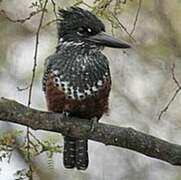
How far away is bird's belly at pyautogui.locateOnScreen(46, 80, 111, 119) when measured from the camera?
294 centimetres

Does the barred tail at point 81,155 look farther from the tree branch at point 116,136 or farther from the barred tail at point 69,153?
the tree branch at point 116,136

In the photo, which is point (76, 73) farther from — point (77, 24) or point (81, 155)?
point (81, 155)

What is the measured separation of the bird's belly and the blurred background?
918mm

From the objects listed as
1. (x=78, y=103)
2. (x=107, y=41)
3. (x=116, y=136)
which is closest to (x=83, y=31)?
(x=107, y=41)

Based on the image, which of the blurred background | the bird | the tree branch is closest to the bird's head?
the bird

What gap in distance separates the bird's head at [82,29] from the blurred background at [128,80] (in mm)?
916

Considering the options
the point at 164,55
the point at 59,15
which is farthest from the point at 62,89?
the point at 164,55

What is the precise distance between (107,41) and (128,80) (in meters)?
1.62

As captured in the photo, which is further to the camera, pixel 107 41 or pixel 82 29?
pixel 82 29

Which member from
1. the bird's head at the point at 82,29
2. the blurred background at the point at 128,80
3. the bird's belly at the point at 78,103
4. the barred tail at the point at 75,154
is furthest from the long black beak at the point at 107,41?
the blurred background at the point at 128,80

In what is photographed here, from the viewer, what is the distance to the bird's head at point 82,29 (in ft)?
9.21

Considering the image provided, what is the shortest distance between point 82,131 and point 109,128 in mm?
97

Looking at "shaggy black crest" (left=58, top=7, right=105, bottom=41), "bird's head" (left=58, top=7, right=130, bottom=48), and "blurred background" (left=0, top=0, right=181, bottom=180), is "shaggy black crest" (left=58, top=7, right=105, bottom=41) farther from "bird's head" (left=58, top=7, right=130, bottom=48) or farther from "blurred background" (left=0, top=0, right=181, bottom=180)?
"blurred background" (left=0, top=0, right=181, bottom=180)

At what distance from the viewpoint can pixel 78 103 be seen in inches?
116
